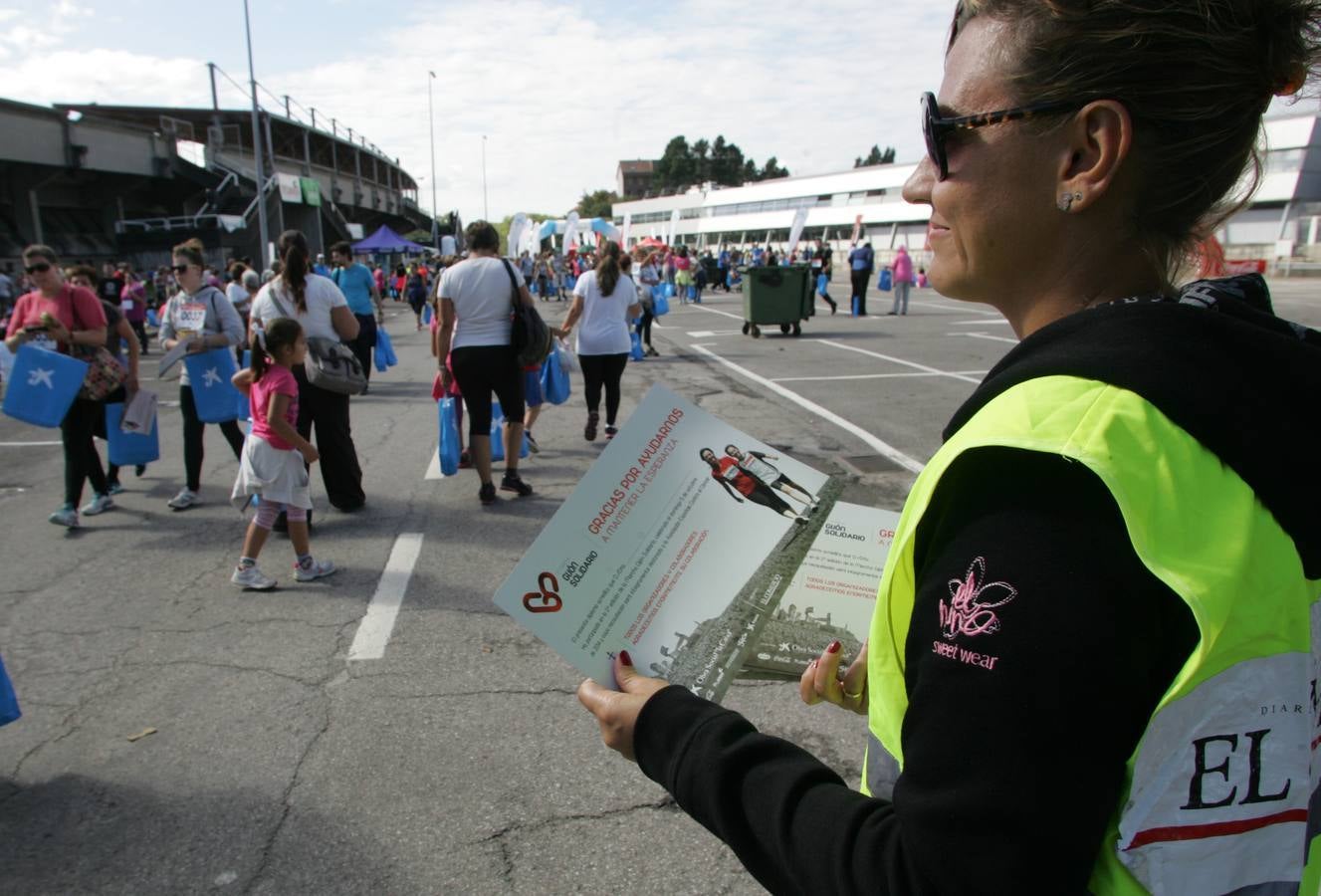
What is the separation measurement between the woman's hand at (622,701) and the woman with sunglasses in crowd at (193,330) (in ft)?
21.7

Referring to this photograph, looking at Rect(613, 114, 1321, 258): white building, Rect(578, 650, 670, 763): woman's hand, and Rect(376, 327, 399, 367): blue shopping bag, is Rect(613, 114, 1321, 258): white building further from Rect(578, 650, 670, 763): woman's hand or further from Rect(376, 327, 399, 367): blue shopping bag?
Rect(578, 650, 670, 763): woman's hand

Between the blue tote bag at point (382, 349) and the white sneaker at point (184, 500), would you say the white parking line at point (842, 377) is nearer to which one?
the blue tote bag at point (382, 349)

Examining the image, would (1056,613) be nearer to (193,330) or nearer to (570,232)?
(193,330)

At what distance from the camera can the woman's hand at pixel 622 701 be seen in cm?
118

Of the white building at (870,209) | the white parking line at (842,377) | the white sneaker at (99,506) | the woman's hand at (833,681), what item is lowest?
the white sneaker at (99,506)

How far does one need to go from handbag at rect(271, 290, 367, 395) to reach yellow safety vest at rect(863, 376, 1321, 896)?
631cm

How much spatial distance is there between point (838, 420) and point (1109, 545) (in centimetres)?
886

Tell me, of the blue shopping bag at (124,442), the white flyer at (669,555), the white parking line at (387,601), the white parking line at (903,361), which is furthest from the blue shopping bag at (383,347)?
the white flyer at (669,555)

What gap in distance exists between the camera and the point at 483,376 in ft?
21.6

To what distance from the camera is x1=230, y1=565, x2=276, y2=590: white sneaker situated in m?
5.11

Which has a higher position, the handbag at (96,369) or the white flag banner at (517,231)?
the white flag banner at (517,231)

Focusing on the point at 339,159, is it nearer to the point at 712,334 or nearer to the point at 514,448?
the point at 712,334

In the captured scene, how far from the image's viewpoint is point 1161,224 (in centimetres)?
94

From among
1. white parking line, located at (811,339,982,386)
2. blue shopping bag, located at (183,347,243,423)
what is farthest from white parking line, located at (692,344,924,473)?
blue shopping bag, located at (183,347,243,423)
